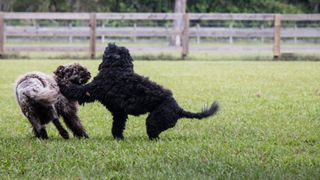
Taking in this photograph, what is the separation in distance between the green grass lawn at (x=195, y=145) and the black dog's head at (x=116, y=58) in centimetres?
82

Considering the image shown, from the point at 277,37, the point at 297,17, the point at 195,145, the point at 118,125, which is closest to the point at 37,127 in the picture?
the point at 118,125

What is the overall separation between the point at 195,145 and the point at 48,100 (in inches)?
63.3

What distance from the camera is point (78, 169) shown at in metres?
5.76

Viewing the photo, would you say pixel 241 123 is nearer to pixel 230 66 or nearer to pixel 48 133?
pixel 48 133

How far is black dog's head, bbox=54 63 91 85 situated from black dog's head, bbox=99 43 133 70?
41 centimetres

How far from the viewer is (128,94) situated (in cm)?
729

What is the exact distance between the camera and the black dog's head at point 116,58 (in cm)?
739

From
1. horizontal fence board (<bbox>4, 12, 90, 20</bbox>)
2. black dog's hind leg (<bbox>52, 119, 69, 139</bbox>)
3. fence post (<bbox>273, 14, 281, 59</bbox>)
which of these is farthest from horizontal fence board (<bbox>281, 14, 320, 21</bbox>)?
black dog's hind leg (<bbox>52, 119, 69, 139</bbox>)

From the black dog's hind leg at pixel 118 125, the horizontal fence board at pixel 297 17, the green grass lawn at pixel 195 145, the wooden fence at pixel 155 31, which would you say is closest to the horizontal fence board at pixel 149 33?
the wooden fence at pixel 155 31

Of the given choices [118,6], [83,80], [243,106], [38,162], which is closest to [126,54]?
[83,80]

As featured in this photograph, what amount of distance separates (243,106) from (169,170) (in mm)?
5309

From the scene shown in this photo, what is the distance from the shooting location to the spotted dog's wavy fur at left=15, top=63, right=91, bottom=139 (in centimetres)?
722

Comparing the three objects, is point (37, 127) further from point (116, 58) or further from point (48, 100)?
point (116, 58)

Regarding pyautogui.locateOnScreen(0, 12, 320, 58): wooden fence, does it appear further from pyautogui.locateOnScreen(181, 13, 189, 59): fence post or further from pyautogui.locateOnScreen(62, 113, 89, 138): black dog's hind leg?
pyautogui.locateOnScreen(62, 113, 89, 138): black dog's hind leg
